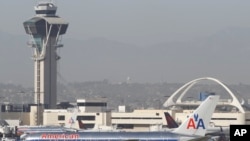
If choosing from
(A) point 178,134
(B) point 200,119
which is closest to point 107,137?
(A) point 178,134

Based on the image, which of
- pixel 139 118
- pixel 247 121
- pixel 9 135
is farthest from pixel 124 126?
pixel 9 135

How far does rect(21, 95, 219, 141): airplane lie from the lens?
67.9 metres

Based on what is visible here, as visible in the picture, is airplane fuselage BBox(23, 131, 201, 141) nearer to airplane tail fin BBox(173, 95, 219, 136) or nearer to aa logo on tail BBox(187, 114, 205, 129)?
airplane tail fin BBox(173, 95, 219, 136)

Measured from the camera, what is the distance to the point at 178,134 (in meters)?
68.6

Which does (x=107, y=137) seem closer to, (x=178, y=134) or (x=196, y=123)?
(x=178, y=134)

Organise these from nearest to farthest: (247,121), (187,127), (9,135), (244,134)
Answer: (244,134), (187,127), (9,135), (247,121)

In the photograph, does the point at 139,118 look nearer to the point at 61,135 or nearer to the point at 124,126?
the point at 124,126

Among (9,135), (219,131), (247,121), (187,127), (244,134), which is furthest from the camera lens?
(247,121)

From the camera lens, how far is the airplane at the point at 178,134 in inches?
2672

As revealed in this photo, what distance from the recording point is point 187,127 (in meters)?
68.4

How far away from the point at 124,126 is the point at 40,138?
12779cm

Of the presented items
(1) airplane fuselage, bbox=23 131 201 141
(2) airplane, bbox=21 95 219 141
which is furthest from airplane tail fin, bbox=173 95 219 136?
(1) airplane fuselage, bbox=23 131 201 141

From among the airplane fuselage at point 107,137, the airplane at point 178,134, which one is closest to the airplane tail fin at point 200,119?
the airplane at point 178,134

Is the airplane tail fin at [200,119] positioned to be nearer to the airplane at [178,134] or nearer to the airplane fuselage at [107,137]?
the airplane at [178,134]
